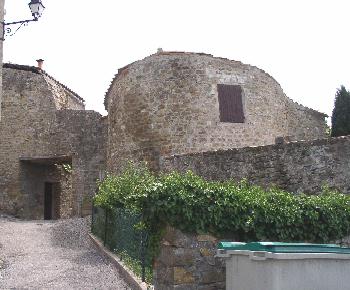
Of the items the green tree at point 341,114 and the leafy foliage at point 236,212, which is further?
the green tree at point 341,114

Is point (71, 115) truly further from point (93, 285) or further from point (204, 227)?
point (204, 227)

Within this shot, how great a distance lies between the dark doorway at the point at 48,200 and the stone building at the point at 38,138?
2256 millimetres

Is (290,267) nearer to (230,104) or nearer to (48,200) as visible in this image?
(230,104)

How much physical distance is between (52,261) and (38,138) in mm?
10650

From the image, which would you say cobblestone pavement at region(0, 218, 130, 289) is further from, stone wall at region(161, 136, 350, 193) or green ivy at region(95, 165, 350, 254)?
stone wall at region(161, 136, 350, 193)

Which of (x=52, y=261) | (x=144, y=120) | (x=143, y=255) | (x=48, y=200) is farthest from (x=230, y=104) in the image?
(x=48, y=200)

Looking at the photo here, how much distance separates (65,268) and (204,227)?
149 inches

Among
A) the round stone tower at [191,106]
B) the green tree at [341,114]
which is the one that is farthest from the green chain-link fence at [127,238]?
the green tree at [341,114]

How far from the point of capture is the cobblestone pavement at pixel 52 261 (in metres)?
7.31

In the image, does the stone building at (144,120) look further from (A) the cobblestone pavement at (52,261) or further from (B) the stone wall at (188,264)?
(B) the stone wall at (188,264)

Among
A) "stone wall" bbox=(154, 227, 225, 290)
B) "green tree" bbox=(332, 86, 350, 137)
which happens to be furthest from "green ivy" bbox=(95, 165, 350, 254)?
"green tree" bbox=(332, 86, 350, 137)

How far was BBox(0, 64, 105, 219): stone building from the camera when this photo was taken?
60.8 feet

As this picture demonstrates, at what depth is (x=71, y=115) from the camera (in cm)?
1900

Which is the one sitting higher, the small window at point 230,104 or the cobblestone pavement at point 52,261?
the small window at point 230,104
